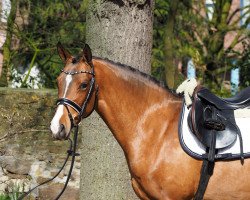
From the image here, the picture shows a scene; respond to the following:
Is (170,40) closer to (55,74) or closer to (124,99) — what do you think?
(55,74)

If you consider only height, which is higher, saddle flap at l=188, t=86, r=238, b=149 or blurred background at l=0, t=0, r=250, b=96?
saddle flap at l=188, t=86, r=238, b=149

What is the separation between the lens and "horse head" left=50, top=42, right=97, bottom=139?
13.3ft

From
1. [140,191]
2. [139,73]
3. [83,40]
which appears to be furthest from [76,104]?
[83,40]

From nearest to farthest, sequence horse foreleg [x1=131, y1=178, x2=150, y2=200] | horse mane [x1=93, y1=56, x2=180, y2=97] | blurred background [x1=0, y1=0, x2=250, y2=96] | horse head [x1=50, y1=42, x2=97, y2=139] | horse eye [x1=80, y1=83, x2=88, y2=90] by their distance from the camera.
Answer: horse head [x1=50, y1=42, x2=97, y2=139] < horse eye [x1=80, y1=83, x2=88, y2=90] < horse foreleg [x1=131, y1=178, x2=150, y2=200] < horse mane [x1=93, y1=56, x2=180, y2=97] < blurred background [x1=0, y1=0, x2=250, y2=96]

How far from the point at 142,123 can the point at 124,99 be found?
22 cm

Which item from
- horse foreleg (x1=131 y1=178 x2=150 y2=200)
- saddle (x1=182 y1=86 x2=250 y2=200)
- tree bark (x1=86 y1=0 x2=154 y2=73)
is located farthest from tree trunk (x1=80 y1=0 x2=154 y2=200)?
saddle (x1=182 y1=86 x2=250 y2=200)

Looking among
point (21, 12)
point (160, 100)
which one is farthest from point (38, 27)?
point (160, 100)

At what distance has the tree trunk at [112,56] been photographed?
225 inches

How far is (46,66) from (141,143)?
7.59 metres

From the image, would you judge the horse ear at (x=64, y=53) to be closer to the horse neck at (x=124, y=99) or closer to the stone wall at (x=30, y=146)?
the horse neck at (x=124, y=99)

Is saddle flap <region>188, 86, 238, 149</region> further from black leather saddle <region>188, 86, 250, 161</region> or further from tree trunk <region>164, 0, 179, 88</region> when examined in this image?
tree trunk <region>164, 0, 179, 88</region>

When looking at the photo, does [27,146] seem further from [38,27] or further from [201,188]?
[38,27]

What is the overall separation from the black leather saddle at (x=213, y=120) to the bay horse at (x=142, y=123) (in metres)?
0.14

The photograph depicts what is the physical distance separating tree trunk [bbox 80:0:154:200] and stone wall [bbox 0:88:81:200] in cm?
156
